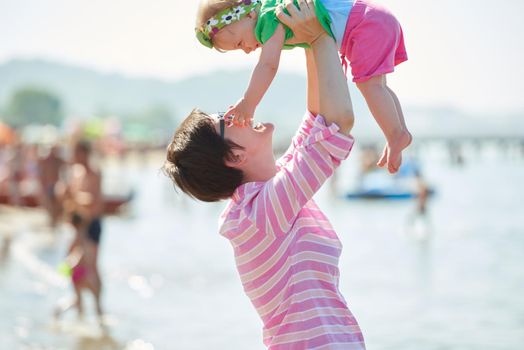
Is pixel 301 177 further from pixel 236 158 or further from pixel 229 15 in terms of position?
pixel 229 15

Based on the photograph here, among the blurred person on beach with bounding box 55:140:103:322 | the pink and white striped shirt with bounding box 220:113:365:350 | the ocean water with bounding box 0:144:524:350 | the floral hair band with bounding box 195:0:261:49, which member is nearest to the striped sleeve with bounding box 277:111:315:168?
the pink and white striped shirt with bounding box 220:113:365:350

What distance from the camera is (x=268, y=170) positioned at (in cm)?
251

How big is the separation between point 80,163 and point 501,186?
3974 cm

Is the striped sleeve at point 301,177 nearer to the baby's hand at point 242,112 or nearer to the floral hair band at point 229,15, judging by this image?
the baby's hand at point 242,112

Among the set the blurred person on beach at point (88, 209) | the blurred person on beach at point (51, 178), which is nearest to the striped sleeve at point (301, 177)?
the blurred person on beach at point (88, 209)

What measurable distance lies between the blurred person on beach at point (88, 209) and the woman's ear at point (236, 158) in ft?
22.9

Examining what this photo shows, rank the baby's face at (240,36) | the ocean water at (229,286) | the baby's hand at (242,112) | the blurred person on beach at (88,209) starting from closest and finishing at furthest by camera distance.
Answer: the baby's hand at (242,112), the baby's face at (240,36), the blurred person on beach at (88,209), the ocean water at (229,286)

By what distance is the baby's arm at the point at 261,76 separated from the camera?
94.4 inches

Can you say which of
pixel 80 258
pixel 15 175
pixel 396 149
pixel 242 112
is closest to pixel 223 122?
pixel 242 112

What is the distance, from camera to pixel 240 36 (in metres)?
2.54

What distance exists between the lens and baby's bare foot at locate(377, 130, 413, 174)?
2471 mm

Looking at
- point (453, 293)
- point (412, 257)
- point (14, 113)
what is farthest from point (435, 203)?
point (14, 113)

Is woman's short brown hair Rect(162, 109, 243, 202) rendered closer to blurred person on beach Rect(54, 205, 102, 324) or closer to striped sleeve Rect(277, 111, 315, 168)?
→ striped sleeve Rect(277, 111, 315, 168)

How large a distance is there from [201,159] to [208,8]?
18.6 inches
